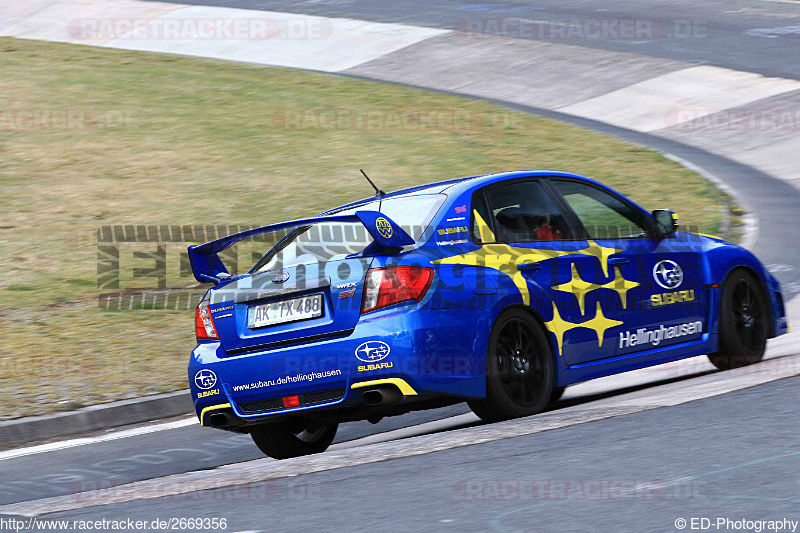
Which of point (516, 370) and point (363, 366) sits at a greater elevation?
point (363, 366)

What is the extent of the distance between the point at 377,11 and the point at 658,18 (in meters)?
6.90

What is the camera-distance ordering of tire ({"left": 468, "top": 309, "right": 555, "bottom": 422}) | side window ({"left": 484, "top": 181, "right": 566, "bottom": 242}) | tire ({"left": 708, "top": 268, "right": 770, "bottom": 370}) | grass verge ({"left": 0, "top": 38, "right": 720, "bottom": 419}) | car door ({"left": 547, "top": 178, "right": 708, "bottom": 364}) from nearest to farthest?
tire ({"left": 468, "top": 309, "right": 555, "bottom": 422}) → side window ({"left": 484, "top": 181, "right": 566, "bottom": 242}) → car door ({"left": 547, "top": 178, "right": 708, "bottom": 364}) → tire ({"left": 708, "top": 268, "right": 770, "bottom": 370}) → grass verge ({"left": 0, "top": 38, "right": 720, "bottom": 419})

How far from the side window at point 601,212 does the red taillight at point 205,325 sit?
233 cm

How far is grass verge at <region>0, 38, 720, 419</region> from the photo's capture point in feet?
35.8

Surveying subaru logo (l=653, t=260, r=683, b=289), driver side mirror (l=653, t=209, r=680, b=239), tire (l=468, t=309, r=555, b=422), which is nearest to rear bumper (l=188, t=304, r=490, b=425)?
tire (l=468, t=309, r=555, b=422)

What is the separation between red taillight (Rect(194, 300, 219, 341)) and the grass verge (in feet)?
8.60

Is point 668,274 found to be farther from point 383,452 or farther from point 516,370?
point 383,452

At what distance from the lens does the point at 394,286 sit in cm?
635

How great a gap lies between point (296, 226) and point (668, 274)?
2580mm

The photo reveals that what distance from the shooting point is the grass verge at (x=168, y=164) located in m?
10.9

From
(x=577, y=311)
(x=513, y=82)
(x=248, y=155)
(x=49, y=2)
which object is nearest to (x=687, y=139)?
(x=513, y=82)

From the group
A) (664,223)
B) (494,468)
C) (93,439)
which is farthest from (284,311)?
(664,223)

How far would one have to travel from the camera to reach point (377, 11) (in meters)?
29.7

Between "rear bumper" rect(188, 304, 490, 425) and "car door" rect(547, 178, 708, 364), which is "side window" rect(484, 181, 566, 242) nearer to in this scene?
"car door" rect(547, 178, 708, 364)
